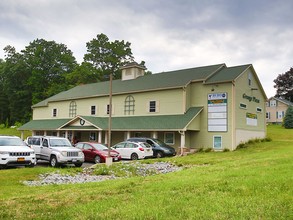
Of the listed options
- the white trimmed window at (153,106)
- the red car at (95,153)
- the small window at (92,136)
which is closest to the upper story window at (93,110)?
the small window at (92,136)

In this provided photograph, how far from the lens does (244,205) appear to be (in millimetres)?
6520

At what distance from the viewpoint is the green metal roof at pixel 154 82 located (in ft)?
107

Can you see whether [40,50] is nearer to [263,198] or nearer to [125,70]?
[125,70]

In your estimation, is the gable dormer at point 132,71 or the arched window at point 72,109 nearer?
the gable dormer at point 132,71

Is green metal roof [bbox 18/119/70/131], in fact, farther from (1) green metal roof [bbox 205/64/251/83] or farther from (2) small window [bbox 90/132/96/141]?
(1) green metal roof [bbox 205/64/251/83]

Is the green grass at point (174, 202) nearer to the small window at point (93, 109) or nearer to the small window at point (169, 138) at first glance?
the small window at point (169, 138)

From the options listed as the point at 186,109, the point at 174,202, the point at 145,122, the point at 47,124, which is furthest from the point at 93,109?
the point at 174,202

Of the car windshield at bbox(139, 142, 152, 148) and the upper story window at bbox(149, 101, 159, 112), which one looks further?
the upper story window at bbox(149, 101, 159, 112)

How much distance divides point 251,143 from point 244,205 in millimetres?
26488

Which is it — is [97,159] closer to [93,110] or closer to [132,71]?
A: [93,110]

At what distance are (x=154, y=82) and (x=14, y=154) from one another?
21.0m

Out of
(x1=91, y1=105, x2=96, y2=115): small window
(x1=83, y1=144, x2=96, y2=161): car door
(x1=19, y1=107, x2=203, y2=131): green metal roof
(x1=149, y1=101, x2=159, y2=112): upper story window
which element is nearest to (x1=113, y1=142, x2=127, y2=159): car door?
(x1=83, y1=144, x2=96, y2=161): car door

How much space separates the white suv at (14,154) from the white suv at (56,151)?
1781 millimetres

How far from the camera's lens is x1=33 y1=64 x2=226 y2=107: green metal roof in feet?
107
